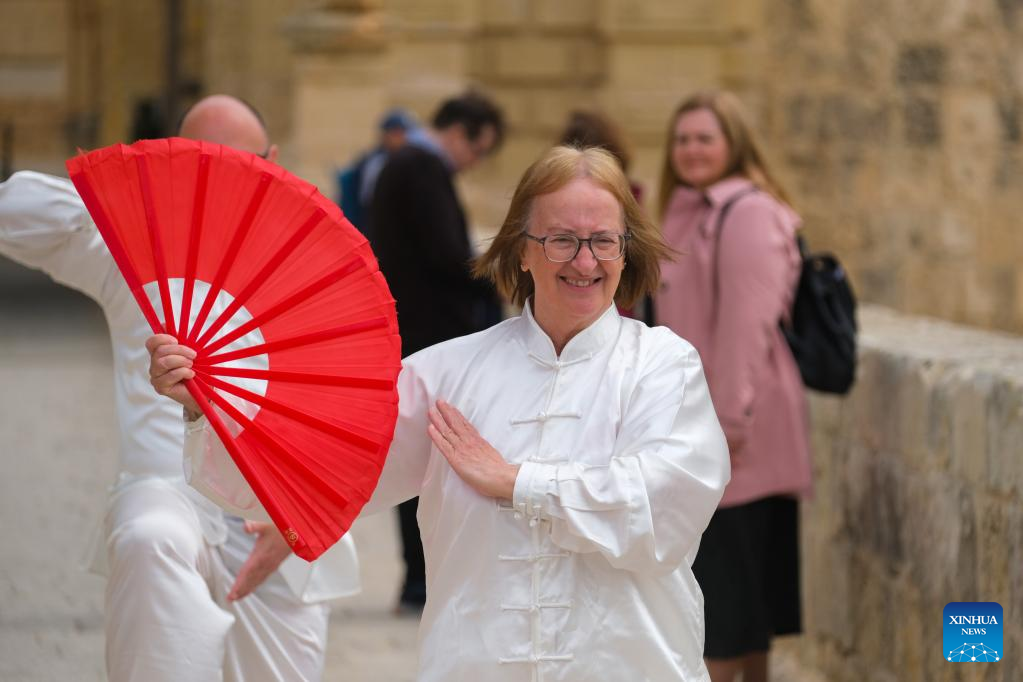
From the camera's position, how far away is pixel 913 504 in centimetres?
527

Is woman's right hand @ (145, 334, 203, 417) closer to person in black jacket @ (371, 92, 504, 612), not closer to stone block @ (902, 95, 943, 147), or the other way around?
person in black jacket @ (371, 92, 504, 612)

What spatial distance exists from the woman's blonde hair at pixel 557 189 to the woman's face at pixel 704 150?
1.82 m

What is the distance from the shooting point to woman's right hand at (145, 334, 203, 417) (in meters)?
3.47

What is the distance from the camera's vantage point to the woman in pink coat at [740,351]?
17.1 ft

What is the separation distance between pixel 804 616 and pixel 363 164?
12.6 ft

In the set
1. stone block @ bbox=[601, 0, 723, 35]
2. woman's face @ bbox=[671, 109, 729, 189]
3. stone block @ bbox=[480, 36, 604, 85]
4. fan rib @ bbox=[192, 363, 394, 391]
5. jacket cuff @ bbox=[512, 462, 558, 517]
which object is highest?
stone block @ bbox=[601, 0, 723, 35]

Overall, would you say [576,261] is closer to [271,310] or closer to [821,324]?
[271,310]

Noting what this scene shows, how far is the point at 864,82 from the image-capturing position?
13.2 metres

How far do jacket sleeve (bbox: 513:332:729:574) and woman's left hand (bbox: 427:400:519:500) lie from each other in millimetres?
36

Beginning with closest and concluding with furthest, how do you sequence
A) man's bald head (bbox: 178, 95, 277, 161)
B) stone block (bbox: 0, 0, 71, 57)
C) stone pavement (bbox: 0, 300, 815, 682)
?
man's bald head (bbox: 178, 95, 277, 161) → stone pavement (bbox: 0, 300, 815, 682) → stone block (bbox: 0, 0, 71, 57)

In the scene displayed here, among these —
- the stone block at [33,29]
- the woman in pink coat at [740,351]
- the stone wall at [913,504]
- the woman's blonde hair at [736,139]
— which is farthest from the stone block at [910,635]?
the stone block at [33,29]

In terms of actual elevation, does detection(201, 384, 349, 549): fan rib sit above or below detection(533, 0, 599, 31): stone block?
below

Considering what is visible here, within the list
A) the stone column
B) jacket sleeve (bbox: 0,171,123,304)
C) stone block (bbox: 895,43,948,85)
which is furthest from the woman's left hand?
stone block (bbox: 895,43,948,85)

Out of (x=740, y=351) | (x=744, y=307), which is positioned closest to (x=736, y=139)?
(x=744, y=307)
